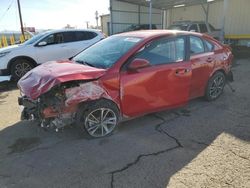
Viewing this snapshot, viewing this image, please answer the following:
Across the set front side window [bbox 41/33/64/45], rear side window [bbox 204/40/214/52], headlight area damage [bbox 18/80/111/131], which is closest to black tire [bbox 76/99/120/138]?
headlight area damage [bbox 18/80/111/131]

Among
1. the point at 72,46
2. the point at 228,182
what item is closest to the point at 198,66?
the point at 228,182

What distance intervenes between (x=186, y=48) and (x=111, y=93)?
1.86 meters

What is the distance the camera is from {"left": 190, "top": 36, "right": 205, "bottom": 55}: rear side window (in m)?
4.93

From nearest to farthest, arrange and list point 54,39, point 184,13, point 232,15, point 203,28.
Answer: point 54,39 → point 203,28 → point 232,15 → point 184,13

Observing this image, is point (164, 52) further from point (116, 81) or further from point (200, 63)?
point (116, 81)

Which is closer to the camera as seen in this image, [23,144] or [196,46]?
[23,144]

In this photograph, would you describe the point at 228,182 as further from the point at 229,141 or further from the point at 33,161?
the point at 33,161

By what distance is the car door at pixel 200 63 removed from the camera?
4.93 metres

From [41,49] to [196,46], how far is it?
5.66 meters

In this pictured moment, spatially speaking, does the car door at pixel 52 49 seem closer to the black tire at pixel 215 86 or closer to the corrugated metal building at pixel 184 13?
the black tire at pixel 215 86

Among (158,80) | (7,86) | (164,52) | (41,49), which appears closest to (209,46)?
(164,52)

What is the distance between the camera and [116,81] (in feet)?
12.9

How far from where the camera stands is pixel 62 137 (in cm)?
412

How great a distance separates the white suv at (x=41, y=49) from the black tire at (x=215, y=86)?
552 cm
